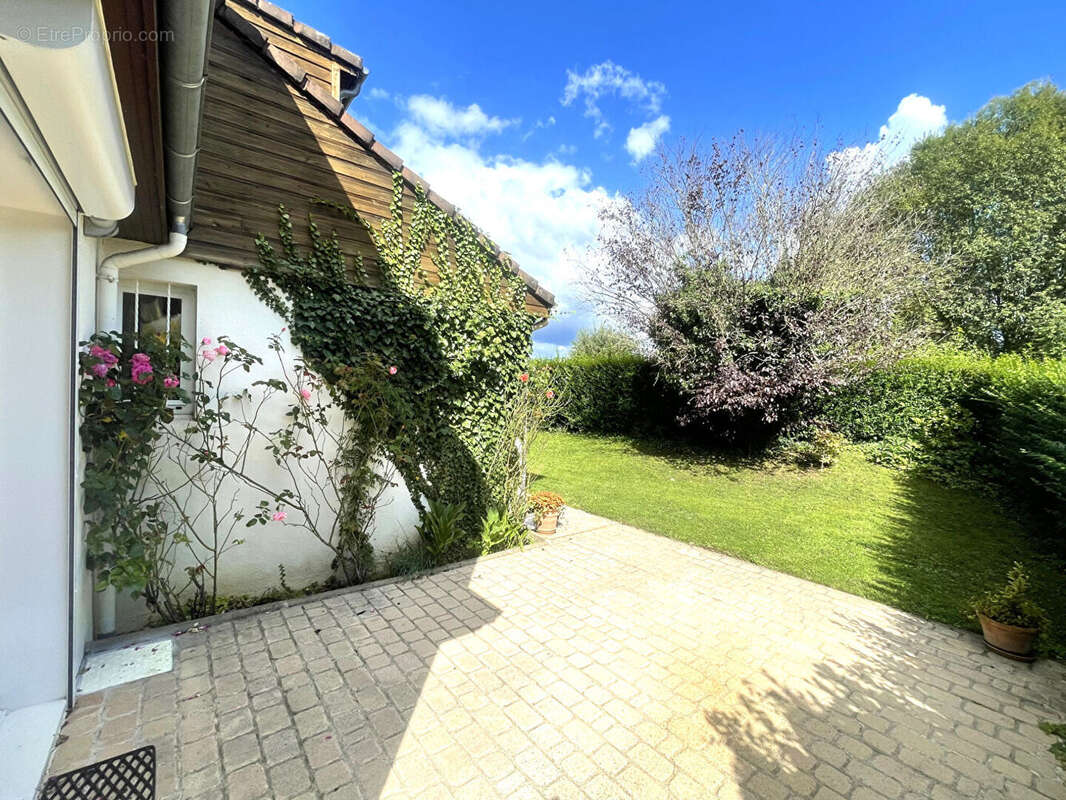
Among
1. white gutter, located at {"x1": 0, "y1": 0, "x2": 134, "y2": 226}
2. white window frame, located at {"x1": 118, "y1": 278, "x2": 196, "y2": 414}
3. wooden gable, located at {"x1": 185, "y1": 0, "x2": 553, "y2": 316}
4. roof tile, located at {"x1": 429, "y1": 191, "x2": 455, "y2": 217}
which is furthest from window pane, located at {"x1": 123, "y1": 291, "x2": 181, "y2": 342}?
roof tile, located at {"x1": 429, "y1": 191, "x2": 455, "y2": 217}

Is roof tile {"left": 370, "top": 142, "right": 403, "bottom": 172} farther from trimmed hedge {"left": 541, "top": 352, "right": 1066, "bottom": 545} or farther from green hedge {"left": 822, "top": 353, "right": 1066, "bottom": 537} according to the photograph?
green hedge {"left": 822, "top": 353, "right": 1066, "bottom": 537}

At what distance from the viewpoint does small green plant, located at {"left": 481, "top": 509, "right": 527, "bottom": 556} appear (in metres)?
6.25

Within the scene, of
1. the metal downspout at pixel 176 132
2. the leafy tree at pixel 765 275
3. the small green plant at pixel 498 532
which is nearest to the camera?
the metal downspout at pixel 176 132

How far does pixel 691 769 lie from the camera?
265 cm

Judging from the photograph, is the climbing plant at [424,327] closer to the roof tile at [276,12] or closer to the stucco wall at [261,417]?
the stucco wall at [261,417]

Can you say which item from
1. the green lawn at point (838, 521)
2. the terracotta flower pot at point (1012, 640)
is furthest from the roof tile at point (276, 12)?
the terracotta flower pot at point (1012, 640)

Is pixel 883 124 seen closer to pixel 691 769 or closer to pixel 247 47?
pixel 247 47

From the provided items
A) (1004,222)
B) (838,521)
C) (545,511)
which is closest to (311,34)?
(545,511)

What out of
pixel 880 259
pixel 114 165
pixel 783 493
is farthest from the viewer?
pixel 880 259

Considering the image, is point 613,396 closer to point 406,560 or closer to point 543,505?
point 543,505

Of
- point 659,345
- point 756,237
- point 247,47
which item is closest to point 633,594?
point 247,47

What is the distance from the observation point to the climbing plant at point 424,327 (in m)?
5.07

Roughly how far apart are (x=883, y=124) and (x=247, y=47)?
47.7 feet

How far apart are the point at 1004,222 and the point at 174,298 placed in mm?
26738
